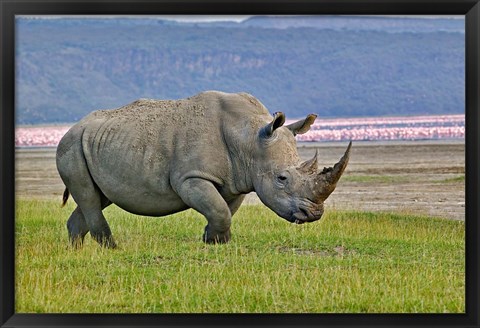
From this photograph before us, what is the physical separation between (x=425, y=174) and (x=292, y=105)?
3313 inches

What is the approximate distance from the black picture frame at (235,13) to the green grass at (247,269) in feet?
1.64

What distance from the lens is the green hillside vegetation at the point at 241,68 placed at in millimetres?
120500

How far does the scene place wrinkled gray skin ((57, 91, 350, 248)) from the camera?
13906mm

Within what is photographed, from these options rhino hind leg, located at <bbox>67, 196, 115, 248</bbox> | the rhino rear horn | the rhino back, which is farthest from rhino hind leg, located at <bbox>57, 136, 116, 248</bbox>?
the rhino rear horn

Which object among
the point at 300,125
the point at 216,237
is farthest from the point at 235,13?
the point at 216,237

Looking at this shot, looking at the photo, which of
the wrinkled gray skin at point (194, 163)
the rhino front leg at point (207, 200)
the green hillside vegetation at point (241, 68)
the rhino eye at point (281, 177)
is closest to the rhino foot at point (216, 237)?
the wrinkled gray skin at point (194, 163)

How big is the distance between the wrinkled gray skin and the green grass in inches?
21.8

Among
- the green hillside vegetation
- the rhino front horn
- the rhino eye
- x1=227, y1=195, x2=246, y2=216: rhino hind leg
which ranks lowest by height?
the green hillside vegetation

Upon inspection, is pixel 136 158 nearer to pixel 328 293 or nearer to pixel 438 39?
pixel 328 293

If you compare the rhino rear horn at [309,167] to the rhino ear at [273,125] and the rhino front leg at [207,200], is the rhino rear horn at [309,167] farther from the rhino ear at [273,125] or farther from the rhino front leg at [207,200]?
the rhino front leg at [207,200]

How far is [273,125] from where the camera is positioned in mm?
13883

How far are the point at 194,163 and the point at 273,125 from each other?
104 centimetres

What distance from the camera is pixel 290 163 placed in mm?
13945

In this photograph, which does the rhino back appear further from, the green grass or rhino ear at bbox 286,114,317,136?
the green grass
